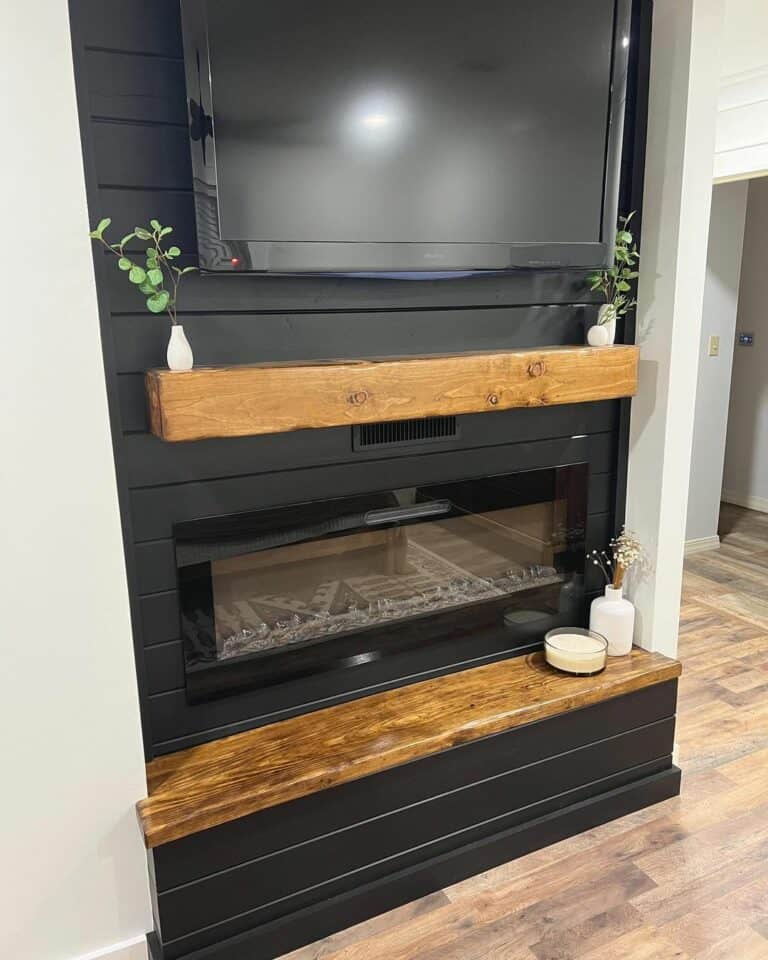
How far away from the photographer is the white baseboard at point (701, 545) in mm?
4559

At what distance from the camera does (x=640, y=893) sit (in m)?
2.04

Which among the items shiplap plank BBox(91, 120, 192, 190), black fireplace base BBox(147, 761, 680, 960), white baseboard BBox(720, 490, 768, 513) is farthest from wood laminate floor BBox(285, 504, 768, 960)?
white baseboard BBox(720, 490, 768, 513)

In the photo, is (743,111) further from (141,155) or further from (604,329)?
(141,155)

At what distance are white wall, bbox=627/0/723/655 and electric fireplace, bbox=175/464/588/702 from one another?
0.21m

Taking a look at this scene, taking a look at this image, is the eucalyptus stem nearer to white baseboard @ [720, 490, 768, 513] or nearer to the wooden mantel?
the wooden mantel

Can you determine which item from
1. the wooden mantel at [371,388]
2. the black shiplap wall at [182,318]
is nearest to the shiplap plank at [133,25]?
the black shiplap wall at [182,318]

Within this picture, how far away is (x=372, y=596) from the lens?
2189 mm

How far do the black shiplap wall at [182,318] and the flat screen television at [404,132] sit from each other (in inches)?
4.2

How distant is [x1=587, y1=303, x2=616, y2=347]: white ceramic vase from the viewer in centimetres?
217

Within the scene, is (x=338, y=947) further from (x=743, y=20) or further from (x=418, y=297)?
(x=743, y=20)

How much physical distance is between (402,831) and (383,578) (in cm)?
65

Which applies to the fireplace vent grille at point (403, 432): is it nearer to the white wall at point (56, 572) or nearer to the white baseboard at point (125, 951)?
the white wall at point (56, 572)

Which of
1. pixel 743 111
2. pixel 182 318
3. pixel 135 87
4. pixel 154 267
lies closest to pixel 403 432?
pixel 182 318

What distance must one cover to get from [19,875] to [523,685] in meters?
Result: 1.32
